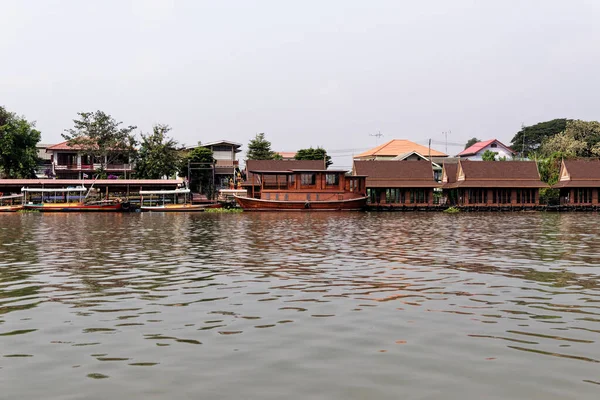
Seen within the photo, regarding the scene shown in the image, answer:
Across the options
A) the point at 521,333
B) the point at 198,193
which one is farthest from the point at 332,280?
the point at 198,193

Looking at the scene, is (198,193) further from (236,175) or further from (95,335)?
(95,335)

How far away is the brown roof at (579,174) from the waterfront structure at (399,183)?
13.7m

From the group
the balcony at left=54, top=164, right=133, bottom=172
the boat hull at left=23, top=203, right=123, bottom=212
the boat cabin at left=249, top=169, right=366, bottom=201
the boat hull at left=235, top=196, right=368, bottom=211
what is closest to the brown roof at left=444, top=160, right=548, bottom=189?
the boat cabin at left=249, top=169, right=366, bottom=201

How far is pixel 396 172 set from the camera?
6341cm

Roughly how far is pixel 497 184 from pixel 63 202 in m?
43.9

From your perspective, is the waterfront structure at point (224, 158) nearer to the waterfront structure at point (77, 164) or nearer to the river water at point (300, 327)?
the waterfront structure at point (77, 164)

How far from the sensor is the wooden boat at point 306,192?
184 ft

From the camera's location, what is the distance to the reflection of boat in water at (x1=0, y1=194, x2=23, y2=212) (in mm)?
Answer: 55250

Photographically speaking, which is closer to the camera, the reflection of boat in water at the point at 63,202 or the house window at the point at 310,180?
the reflection of boat in water at the point at 63,202

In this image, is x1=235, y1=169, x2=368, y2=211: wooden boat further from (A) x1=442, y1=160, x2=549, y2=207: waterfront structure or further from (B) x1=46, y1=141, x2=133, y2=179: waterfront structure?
(B) x1=46, y1=141, x2=133, y2=179: waterfront structure

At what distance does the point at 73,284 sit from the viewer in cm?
1246

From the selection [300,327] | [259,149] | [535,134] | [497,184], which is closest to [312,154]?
[259,149]

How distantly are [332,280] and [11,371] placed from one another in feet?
24.6

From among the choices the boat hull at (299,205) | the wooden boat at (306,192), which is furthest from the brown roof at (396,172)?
the boat hull at (299,205)
